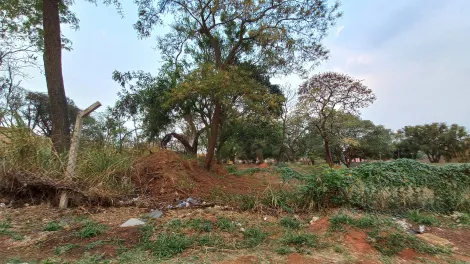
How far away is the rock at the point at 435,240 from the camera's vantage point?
10.7ft

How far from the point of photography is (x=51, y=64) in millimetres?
7105

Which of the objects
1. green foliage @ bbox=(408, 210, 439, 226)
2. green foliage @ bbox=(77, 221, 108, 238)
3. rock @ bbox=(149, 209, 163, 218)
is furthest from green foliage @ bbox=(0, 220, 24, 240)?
green foliage @ bbox=(408, 210, 439, 226)

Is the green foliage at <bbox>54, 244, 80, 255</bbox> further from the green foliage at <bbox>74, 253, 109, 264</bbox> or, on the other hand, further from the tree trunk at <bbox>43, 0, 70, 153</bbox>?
the tree trunk at <bbox>43, 0, 70, 153</bbox>

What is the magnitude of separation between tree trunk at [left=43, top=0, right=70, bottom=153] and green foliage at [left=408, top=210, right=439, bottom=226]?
754cm

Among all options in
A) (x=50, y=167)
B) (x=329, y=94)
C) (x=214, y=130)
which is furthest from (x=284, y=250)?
(x=329, y=94)

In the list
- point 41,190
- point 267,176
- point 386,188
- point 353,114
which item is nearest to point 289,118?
point 353,114

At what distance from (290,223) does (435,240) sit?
1.77 metres

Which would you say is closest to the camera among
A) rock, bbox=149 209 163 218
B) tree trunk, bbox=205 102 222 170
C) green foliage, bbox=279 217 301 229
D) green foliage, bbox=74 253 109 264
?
green foliage, bbox=74 253 109 264

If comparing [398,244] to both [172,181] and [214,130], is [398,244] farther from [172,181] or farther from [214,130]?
[214,130]

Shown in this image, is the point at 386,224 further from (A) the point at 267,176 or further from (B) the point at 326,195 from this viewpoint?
(A) the point at 267,176

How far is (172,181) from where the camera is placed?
219 inches

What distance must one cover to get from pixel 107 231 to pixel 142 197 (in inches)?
65.9

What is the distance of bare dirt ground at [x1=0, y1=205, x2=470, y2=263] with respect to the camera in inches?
107

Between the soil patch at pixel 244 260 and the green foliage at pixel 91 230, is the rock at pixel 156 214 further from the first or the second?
the soil patch at pixel 244 260
